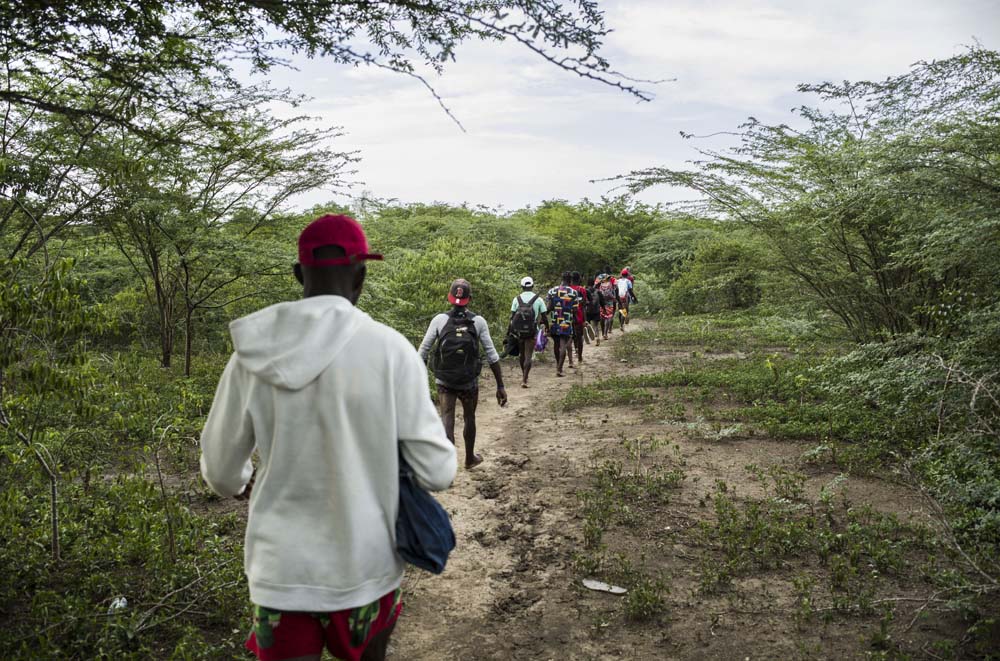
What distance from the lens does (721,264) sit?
12.1 meters

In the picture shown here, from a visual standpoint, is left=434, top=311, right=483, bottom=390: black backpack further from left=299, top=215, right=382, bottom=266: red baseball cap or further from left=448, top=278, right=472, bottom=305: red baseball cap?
left=299, top=215, right=382, bottom=266: red baseball cap

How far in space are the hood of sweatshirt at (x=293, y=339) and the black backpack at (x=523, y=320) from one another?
9552 mm

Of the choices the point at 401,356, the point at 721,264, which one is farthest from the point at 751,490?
the point at 721,264

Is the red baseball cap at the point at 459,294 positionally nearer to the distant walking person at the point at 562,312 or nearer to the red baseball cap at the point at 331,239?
the red baseball cap at the point at 331,239

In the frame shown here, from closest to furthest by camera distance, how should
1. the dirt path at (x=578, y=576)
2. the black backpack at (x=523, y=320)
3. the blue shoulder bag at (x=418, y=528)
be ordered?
1. the blue shoulder bag at (x=418, y=528)
2. the dirt path at (x=578, y=576)
3. the black backpack at (x=523, y=320)

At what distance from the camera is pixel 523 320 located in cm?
1178

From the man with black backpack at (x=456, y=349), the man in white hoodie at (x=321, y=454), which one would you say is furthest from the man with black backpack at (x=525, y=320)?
the man in white hoodie at (x=321, y=454)

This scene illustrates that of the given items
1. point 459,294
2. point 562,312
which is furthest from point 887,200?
point 562,312

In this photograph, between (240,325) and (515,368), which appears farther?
(515,368)

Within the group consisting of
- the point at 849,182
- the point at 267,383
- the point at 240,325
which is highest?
the point at 849,182

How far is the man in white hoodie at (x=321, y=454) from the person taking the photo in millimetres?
2162

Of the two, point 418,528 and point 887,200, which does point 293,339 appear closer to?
point 418,528

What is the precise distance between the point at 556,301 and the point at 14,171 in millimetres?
8228

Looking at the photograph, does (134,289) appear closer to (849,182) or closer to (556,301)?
(556,301)
